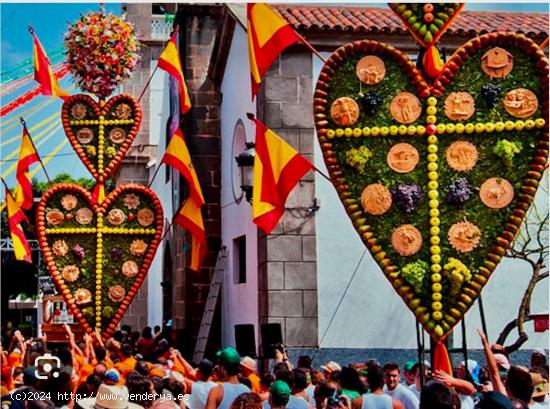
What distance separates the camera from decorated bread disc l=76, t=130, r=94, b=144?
11.9 m

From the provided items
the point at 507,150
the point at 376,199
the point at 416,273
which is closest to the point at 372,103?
the point at 376,199

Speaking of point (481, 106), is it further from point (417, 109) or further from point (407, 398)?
point (407, 398)

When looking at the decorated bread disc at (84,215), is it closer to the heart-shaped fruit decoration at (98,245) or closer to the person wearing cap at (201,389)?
the heart-shaped fruit decoration at (98,245)

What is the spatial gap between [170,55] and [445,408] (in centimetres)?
1006

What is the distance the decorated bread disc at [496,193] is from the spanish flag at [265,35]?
306 cm

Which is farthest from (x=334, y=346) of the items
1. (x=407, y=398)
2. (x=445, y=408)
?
(x=445, y=408)

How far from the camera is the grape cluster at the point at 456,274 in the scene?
6.74 metres

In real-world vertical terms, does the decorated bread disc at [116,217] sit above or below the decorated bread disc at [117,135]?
below

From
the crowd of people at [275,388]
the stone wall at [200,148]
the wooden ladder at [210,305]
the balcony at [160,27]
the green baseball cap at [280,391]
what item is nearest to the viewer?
the crowd of people at [275,388]

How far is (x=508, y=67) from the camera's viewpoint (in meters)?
7.05

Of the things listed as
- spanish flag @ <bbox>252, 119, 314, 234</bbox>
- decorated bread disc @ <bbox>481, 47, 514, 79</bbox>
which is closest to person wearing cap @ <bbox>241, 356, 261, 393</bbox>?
spanish flag @ <bbox>252, 119, 314, 234</bbox>

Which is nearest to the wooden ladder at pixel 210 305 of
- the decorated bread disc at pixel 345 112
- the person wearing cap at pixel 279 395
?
the decorated bread disc at pixel 345 112

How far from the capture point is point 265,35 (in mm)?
9219

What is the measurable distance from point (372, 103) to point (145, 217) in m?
5.32
